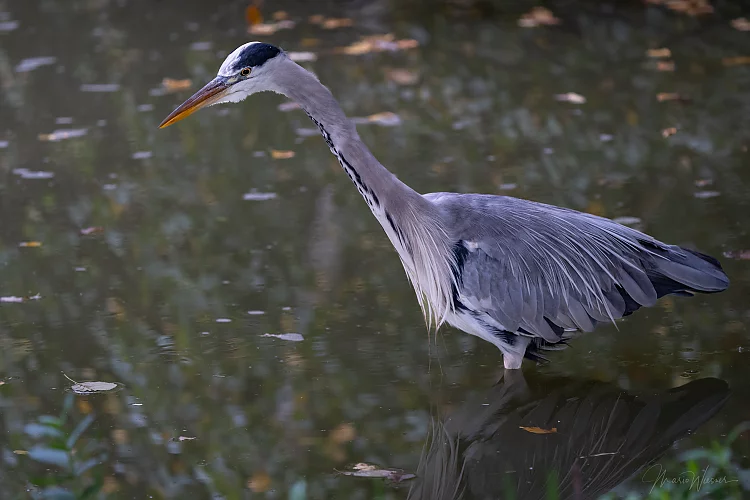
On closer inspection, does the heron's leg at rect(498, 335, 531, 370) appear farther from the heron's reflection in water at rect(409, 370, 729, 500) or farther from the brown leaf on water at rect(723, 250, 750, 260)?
the brown leaf on water at rect(723, 250, 750, 260)

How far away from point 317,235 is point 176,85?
3585mm

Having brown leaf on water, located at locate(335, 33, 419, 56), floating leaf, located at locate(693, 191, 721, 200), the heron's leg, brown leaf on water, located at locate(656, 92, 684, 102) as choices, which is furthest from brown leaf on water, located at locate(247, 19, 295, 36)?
the heron's leg

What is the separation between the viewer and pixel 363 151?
14.8 ft

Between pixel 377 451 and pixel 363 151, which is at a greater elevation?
pixel 363 151

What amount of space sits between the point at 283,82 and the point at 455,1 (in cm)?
804

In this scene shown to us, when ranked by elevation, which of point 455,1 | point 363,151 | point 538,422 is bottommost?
point 455,1

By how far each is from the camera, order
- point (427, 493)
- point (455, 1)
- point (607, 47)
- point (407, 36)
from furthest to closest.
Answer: point (455, 1) < point (407, 36) < point (607, 47) < point (427, 493)

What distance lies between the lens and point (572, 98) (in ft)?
28.1

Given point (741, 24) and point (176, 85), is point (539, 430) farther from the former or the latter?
point (741, 24)

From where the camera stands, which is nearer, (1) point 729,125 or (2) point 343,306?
(2) point 343,306

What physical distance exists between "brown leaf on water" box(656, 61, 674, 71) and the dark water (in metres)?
0.07

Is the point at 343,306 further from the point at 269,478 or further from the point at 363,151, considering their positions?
the point at 269,478

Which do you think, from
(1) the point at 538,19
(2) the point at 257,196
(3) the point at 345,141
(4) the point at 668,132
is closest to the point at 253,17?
(1) the point at 538,19

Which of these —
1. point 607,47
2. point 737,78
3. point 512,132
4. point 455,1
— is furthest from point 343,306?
point 455,1
